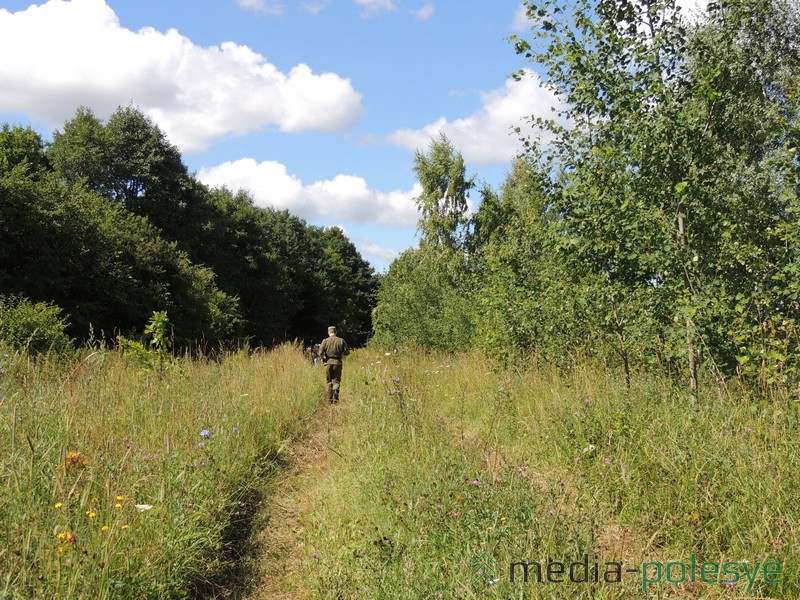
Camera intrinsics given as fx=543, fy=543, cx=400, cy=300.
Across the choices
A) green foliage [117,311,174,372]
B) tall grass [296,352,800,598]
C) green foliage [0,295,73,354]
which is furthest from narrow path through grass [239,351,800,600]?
green foliage [0,295,73,354]

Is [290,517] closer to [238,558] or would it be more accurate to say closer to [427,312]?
[238,558]

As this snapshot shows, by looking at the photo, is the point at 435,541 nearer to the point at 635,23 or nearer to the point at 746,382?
the point at 746,382

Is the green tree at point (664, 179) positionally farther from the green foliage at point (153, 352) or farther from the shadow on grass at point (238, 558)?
the green foliage at point (153, 352)

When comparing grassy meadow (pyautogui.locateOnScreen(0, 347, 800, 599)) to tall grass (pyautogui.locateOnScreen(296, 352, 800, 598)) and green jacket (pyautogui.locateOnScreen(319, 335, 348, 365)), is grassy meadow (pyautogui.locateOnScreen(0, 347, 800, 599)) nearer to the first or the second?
tall grass (pyautogui.locateOnScreen(296, 352, 800, 598))

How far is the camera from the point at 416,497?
414cm

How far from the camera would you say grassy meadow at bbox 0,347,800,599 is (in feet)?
9.66

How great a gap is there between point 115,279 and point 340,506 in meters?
19.8

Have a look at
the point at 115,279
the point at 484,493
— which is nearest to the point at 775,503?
the point at 484,493

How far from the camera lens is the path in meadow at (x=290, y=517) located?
3670 mm

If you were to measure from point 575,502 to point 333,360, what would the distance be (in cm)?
821

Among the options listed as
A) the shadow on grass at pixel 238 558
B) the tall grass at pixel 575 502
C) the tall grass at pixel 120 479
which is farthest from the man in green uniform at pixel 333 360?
the shadow on grass at pixel 238 558

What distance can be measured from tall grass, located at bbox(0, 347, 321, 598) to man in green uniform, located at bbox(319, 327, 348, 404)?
14.8 ft

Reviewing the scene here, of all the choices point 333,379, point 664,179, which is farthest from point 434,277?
point 664,179

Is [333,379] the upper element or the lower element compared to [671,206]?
lower
